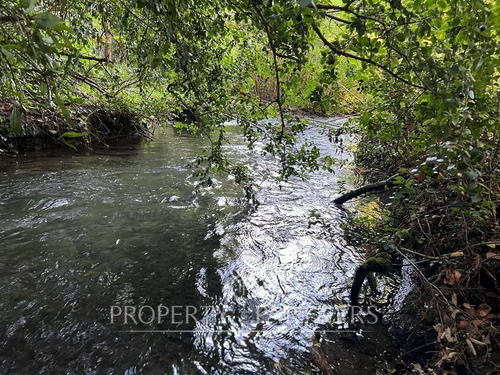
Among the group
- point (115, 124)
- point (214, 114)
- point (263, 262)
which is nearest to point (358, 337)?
point (263, 262)

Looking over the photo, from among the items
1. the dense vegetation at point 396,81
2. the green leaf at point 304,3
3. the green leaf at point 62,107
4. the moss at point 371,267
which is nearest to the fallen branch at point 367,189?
the dense vegetation at point 396,81

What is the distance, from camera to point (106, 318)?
2.79 m

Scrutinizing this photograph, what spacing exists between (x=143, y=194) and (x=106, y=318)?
11.0 ft

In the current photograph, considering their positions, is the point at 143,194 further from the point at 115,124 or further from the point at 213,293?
the point at 115,124

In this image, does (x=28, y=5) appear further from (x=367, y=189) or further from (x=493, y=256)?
(x=367, y=189)

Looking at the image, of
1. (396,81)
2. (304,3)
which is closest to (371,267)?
(396,81)

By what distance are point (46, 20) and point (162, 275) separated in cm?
307

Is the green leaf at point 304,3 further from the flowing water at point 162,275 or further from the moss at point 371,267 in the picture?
the flowing water at point 162,275

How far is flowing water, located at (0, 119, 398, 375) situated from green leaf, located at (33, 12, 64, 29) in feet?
7.95

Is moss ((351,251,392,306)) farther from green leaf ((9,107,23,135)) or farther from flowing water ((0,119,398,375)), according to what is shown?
green leaf ((9,107,23,135))

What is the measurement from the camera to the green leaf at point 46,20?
2.77ft

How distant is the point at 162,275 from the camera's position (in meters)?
3.47

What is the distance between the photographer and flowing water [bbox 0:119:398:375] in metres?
2.47

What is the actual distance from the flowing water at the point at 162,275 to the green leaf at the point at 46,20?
2.42 m
